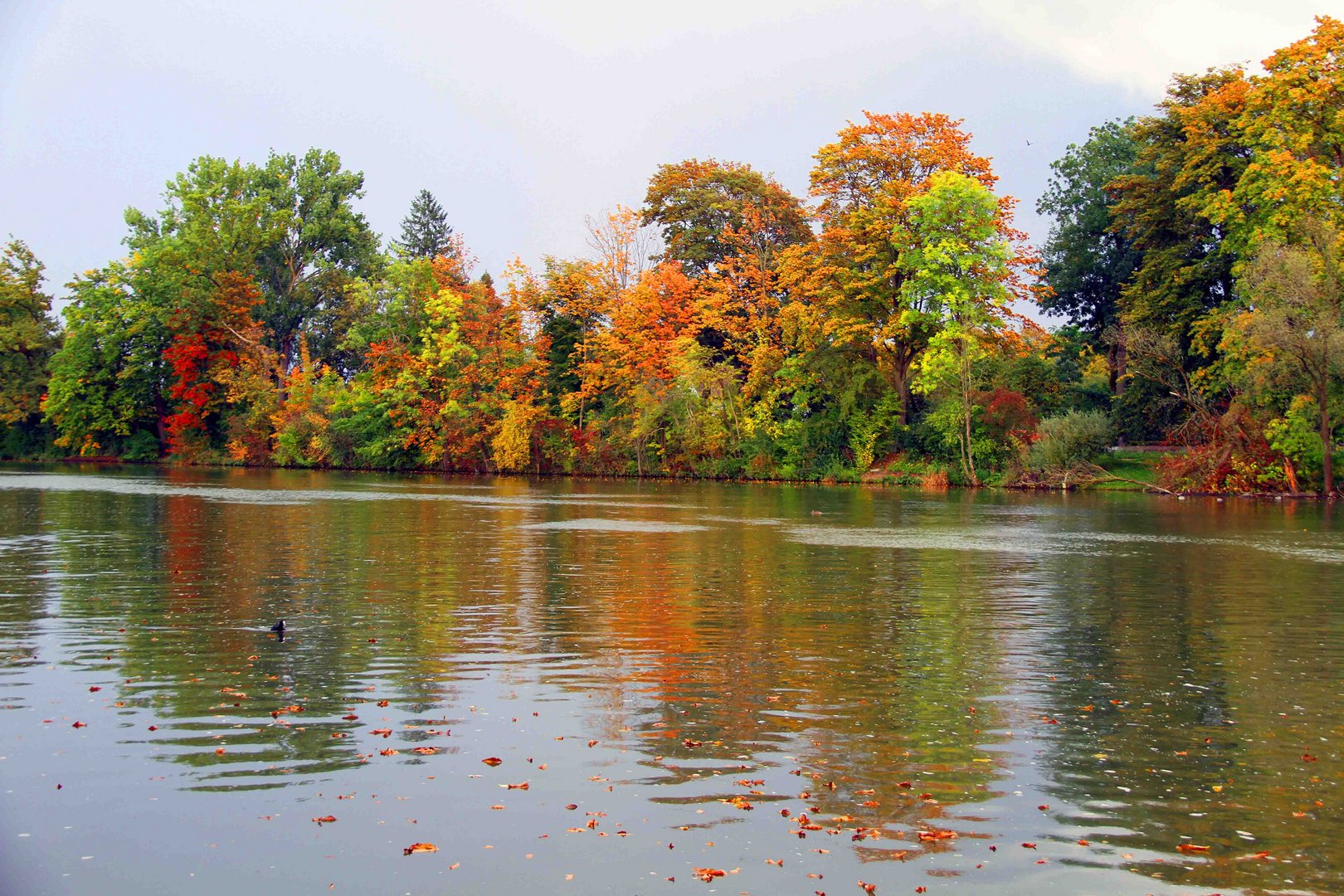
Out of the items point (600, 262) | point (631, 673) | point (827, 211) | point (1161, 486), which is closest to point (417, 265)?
point (600, 262)

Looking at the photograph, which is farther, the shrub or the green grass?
the shrub

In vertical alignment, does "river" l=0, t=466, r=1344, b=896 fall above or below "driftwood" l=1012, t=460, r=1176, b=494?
below

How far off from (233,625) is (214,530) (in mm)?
13985

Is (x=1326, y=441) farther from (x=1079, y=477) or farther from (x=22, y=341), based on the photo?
(x=22, y=341)

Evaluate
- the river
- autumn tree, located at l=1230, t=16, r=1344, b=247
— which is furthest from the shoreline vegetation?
the river

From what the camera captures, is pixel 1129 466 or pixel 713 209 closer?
pixel 1129 466

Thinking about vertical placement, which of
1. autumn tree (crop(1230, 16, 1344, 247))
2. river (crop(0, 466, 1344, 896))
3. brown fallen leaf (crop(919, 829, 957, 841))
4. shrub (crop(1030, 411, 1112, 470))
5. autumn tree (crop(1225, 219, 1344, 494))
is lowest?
brown fallen leaf (crop(919, 829, 957, 841))

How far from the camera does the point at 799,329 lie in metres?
62.3

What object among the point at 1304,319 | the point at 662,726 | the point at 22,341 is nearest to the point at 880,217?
the point at 1304,319

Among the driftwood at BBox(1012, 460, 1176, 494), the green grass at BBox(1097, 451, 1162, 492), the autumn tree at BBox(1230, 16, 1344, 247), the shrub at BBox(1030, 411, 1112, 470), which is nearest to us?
the autumn tree at BBox(1230, 16, 1344, 247)

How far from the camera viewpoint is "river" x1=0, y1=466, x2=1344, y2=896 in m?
6.67

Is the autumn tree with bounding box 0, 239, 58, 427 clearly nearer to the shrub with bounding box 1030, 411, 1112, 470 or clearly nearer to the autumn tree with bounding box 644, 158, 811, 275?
the autumn tree with bounding box 644, 158, 811, 275

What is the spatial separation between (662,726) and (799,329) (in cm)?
5407

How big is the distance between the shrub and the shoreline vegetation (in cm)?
15
